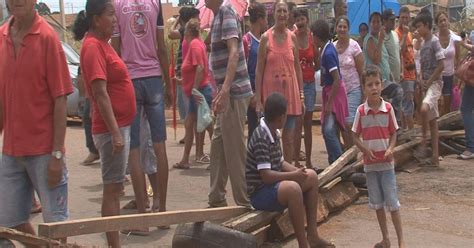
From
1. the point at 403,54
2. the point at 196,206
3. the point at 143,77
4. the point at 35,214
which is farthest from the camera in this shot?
the point at 403,54

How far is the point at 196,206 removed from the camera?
7.12 metres

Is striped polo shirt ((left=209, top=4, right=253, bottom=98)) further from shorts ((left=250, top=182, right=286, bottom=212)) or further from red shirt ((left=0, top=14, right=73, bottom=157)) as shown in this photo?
red shirt ((left=0, top=14, right=73, bottom=157))

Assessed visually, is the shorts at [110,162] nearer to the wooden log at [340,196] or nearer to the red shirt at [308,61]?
the wooden log at [340,196]

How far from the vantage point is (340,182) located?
739 centimetres

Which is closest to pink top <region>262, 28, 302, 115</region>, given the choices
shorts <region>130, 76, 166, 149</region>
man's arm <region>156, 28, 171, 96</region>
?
man's arm <region>156, 28, 171, 96</region>

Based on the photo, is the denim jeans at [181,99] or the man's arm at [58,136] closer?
the man's arm at [58,136]

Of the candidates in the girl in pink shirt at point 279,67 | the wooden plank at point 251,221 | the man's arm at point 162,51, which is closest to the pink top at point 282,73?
the girl in pink shirt at point 279,67

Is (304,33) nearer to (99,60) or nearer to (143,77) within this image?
(143,77)

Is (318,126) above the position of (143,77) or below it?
below

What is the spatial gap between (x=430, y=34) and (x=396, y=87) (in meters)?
0.83

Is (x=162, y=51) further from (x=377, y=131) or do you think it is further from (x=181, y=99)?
(x=181, y=99)

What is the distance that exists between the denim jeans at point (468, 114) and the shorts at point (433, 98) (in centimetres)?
70

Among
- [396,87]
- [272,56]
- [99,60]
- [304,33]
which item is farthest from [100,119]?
[396,87]

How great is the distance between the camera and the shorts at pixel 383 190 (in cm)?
586
